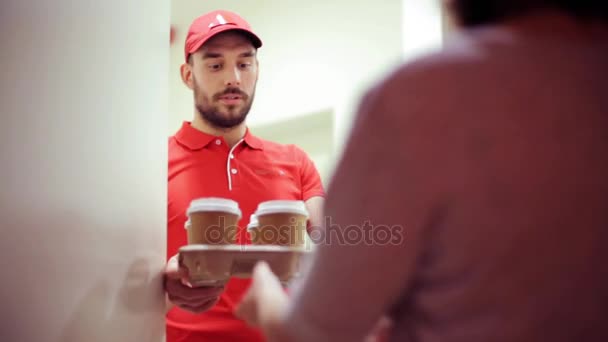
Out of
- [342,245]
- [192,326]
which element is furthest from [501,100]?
[192,326]

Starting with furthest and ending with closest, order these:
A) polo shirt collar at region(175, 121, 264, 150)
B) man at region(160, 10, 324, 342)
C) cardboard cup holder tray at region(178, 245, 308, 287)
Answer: polo shirt collar at region(175, 121, 264, 150) → man at region(160, 10, 324, 342) → cardboard cup holder tray at region(178, 245, 308, 287)

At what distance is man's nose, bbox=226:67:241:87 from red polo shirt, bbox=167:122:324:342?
0.16m

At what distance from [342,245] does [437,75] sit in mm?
167

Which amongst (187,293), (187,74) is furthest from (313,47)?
(187,293)

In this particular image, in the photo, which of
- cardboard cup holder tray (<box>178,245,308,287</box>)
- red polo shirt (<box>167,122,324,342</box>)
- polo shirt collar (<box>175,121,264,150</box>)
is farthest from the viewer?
polo shirt collar (<box>175,121,264,150</box>)

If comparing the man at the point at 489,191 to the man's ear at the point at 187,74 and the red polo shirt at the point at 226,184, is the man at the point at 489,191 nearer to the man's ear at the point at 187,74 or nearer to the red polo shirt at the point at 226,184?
the red polo shirt at the point at 226,184

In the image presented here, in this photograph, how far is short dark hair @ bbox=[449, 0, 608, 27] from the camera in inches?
21.4

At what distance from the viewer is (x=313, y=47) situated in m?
2.76

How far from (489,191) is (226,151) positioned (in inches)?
52.3

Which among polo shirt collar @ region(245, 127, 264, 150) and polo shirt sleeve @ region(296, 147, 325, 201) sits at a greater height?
polo shirt collar @ region(245, 127, 264, 150)

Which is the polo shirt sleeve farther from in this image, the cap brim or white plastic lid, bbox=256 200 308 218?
white plastic lid, bbox=256 200 308 218

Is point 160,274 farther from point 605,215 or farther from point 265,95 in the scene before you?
point 265,95

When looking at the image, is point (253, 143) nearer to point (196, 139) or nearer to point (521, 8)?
point (196, 139)

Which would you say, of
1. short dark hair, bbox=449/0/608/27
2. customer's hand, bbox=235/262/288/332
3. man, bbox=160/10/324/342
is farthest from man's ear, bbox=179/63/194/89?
short dark hair, bbox=449/0/608/27
